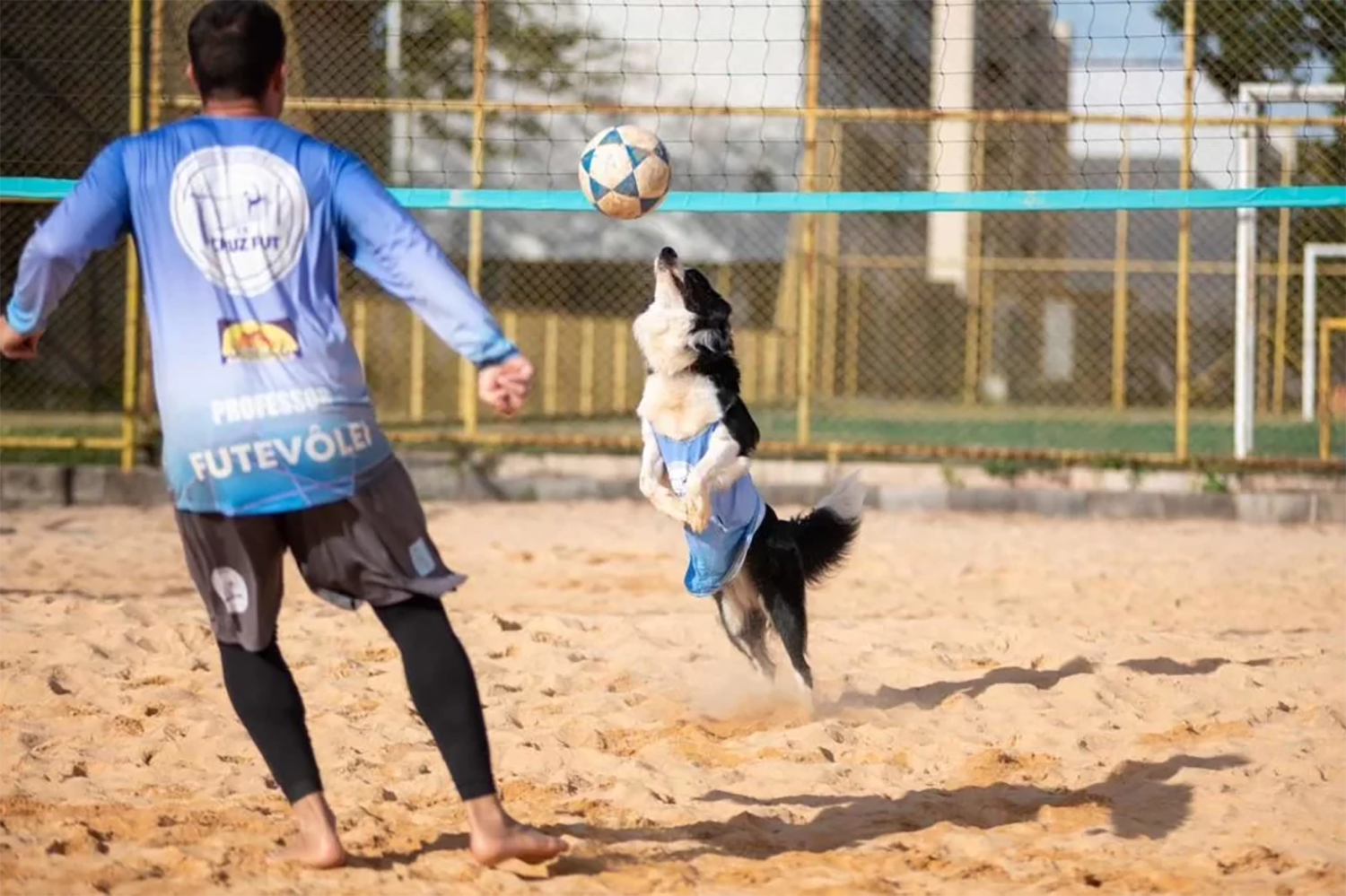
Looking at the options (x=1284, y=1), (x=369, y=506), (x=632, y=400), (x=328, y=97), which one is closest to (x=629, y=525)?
(x=328, y=97)

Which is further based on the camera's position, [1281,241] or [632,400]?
[632,400]

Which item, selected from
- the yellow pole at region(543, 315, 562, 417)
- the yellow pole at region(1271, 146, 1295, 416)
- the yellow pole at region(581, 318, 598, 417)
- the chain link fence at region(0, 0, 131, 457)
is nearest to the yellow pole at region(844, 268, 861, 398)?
the yellow pole at region(581, 318, 598, 417)

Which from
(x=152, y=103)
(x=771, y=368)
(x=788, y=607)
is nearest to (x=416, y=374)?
(x=152, y=103)

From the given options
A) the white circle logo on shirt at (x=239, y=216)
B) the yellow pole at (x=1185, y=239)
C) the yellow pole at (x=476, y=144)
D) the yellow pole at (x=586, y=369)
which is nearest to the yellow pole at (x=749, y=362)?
the yellow pole at (x=586, y=369)

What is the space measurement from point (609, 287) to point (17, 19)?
11.2 meters

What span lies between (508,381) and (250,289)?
1.84 ft

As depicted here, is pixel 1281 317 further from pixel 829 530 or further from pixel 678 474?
pixel 678 474

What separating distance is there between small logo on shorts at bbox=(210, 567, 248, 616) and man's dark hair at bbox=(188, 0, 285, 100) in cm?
101

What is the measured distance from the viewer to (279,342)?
328cm

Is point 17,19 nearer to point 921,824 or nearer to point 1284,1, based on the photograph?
point 1284,1

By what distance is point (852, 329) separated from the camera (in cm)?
2262

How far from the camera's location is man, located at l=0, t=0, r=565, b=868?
327 cm

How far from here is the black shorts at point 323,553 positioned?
336cm

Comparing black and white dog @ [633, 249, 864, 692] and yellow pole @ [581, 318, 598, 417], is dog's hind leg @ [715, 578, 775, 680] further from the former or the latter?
yellow pole @ [581, 318, 598, 417]
